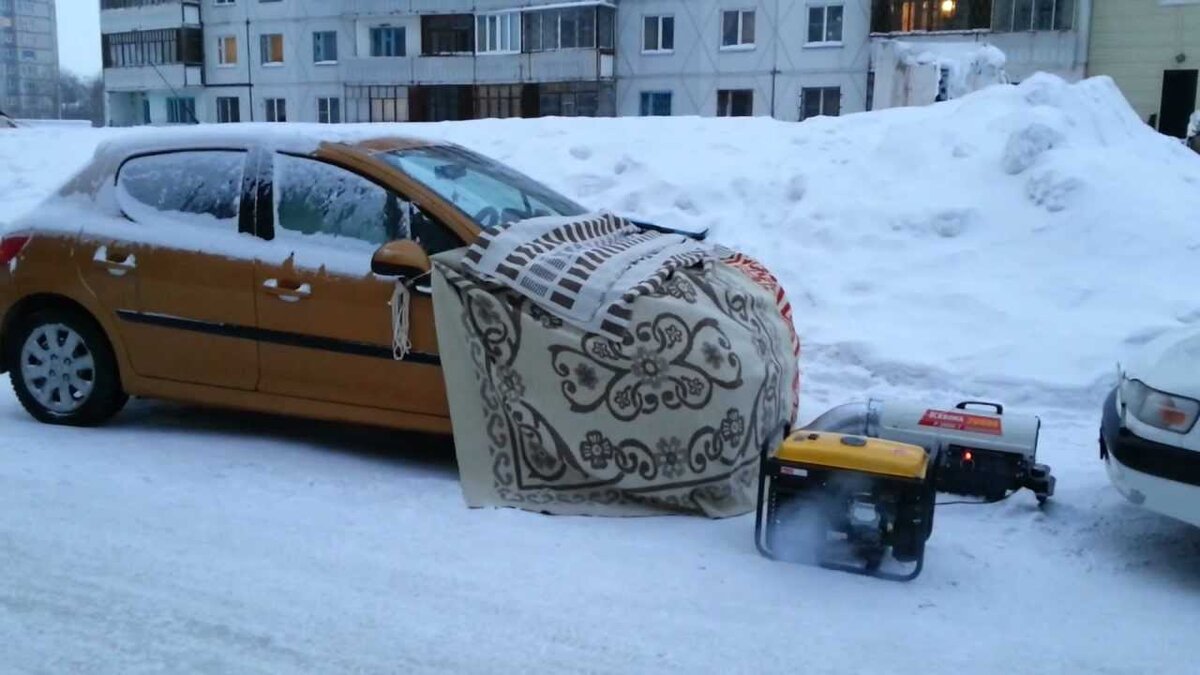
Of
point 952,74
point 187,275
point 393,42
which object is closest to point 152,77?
point 393,42

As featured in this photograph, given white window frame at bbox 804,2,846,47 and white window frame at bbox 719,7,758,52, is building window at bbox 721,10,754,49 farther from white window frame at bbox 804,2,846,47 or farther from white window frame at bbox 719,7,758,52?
white window frame at bbox 804,2,846,47

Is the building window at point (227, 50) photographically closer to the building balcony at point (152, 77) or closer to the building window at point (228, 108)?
the building balcony at point (152, 77)

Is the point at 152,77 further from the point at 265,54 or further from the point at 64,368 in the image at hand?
the point at 64,368

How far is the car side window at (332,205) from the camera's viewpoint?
221 inches

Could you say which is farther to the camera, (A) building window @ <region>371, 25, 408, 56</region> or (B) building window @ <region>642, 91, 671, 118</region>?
(A) building window @ <region>371, 25, 408, 56</region>

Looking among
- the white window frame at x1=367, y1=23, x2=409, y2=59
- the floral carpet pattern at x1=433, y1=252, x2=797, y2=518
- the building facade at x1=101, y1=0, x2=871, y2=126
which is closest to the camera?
the floral carpet pattern at x1=433, y1=252, x2=797, y2=518

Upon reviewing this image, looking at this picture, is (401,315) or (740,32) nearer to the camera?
(401,315)

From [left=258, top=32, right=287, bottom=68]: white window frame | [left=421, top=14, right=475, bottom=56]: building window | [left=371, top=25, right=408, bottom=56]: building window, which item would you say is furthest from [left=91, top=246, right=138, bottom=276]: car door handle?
[left=258, top=32, right=287, bottom=68]: white window frame

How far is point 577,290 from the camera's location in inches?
201

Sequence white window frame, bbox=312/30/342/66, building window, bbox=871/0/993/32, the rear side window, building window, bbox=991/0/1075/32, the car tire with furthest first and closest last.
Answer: white window frame, bbox=312/30/342/66, building window, bbox=871/0/993/32, building window, bbox=991/0/1075/32, the car tire, the rear side window

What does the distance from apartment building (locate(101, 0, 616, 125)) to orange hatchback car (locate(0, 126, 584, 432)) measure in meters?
33.6

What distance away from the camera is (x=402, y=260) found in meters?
5.34

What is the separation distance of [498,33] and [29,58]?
74204 mm

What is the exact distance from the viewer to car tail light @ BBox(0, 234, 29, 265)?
6242mm
